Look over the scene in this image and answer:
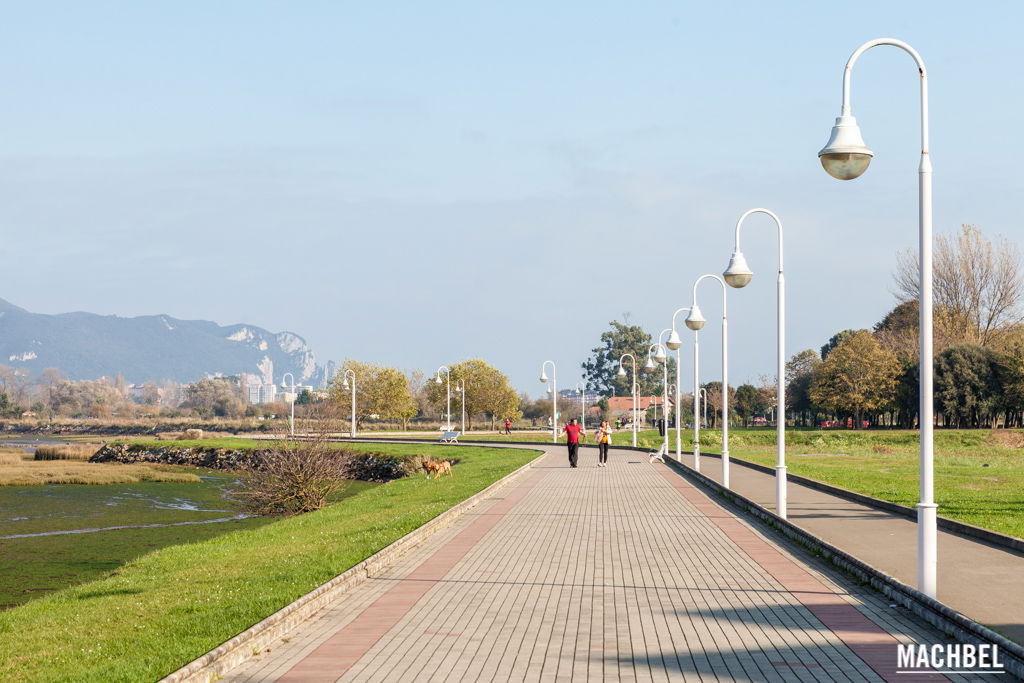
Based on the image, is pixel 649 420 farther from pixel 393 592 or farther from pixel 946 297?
pixel 393 592

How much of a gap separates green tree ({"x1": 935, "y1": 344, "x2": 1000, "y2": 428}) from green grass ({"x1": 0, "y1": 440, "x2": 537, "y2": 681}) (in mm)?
55540

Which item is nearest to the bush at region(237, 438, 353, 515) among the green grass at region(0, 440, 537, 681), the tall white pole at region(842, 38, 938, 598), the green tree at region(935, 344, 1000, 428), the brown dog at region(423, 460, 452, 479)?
the green grass at region(0, 440, 537, 681)

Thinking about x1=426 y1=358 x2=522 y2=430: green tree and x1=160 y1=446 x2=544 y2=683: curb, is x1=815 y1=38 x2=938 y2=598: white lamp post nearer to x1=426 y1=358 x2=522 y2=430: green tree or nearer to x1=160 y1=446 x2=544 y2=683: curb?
x1=160 y1=446 x2=544 y2=683: curb

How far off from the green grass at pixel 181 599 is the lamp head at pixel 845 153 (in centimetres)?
702

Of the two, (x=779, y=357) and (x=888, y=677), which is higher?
(x=779, y=357)

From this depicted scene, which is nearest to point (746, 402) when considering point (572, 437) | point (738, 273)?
point (572, 437)

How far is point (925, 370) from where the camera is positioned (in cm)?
1000

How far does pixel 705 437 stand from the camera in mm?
58219

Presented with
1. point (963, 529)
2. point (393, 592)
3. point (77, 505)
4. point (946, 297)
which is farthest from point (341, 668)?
point (946, 297)

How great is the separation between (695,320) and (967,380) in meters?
49.9

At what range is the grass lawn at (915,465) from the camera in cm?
1930

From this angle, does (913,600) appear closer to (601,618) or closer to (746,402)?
(601,618)

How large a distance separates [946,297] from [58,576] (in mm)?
71340

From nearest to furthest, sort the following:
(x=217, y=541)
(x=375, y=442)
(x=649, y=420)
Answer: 1. (x=217, y=541)
2. (x=375, y=442)
3. (x=649, y=420)
